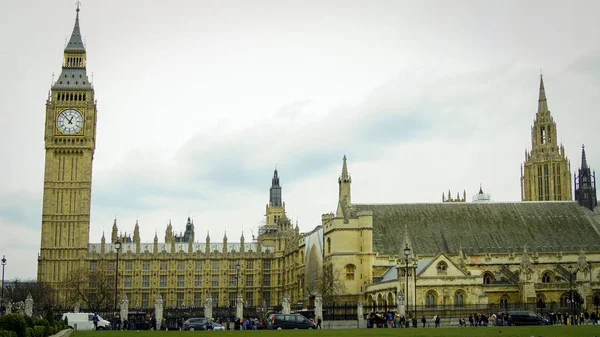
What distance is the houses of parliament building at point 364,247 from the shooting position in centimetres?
7794

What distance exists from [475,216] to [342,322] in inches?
1239

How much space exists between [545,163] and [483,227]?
1642 inches

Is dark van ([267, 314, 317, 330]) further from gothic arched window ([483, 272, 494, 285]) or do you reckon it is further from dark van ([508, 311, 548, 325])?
gothic arched window ([483, 272, 494, 285])

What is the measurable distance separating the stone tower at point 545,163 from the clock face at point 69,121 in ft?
213

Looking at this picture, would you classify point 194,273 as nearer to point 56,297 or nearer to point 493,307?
point 56,297

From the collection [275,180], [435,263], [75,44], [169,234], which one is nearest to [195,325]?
[435,263]

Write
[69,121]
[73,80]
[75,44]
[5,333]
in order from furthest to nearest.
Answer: [75,44], [73,80], [69,121], [5,333]

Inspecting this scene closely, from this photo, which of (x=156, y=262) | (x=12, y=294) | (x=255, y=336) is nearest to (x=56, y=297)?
(x=12, y=294)

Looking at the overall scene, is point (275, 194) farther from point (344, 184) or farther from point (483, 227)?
point (483, 227)

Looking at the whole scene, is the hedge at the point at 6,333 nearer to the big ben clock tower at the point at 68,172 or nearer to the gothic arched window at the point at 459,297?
the gothic arched window at the point at 459,297

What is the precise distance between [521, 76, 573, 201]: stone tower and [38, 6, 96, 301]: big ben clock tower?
63.4 meters

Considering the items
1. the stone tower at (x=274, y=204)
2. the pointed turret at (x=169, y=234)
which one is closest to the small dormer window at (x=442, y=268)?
the pointed turret at (x=169, y=234)

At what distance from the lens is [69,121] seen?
12156cm

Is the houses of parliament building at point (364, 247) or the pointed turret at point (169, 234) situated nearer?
the houses of parliament building at point (364, 247)
